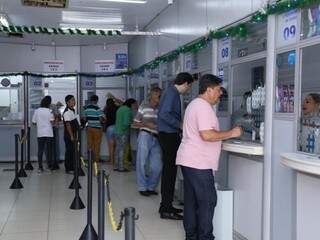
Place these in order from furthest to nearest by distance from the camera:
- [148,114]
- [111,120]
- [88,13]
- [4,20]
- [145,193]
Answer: [111,120] → [4,20] → [88,13] → [145,193] → [148,114]

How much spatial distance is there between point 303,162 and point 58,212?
3321 mm

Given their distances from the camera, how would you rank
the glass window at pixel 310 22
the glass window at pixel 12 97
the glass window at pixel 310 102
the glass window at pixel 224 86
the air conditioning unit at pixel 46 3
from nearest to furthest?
the glass window at pixel 310 22 < the glass window at pixel 310 102 < the glass window at pixel 224 86 < the air conditioning unit at pixel 46 3 < the glass window at pixel 12 97

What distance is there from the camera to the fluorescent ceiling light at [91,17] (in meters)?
7.19

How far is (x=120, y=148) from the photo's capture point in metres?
8.10

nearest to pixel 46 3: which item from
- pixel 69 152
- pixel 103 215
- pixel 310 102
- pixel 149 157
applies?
pixel 149 157

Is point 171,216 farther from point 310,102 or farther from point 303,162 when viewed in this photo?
point 303,162

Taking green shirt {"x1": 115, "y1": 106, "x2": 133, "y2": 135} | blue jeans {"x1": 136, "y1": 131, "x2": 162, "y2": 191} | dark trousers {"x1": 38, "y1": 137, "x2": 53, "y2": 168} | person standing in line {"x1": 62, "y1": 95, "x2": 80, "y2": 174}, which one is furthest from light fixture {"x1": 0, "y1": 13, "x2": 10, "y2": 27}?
blue jeans {"x1": 136, "y1": 131, "x2": 162, "y2": 191}

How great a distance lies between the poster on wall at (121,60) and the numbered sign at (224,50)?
6.06 meters

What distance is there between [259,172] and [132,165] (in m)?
5.55

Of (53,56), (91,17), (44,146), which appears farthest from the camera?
(53,56)

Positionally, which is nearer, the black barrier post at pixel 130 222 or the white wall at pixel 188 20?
the black barrier post at pixel 130 222

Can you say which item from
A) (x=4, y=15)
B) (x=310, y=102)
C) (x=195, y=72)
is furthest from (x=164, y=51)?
(x=310, y=102)

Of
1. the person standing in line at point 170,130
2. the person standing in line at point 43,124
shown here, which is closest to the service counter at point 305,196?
the person standing in line at point 170,130

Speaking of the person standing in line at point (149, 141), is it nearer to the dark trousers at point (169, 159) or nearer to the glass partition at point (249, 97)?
the dark trousers at point (169, 159)
